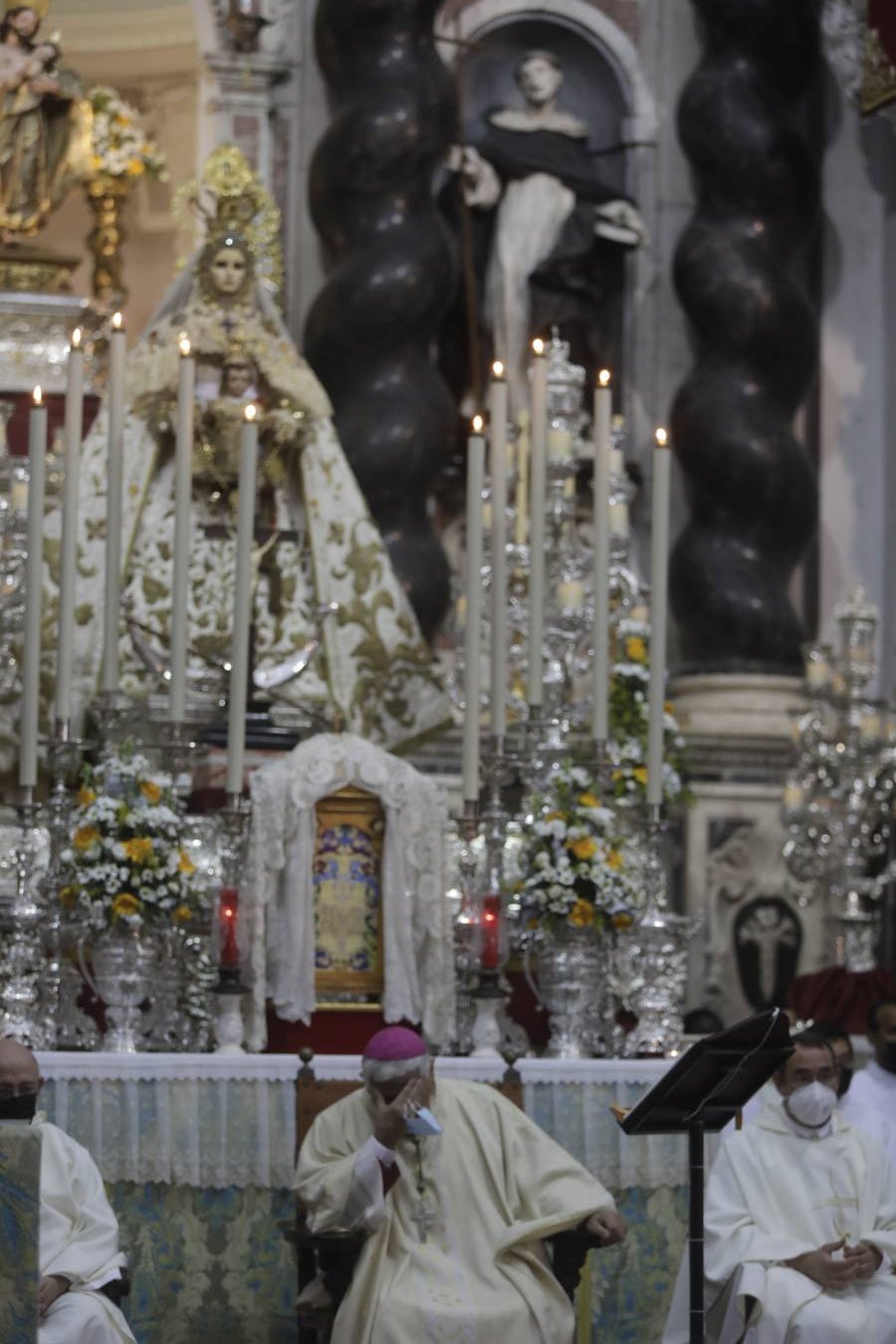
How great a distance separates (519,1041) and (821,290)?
5891mm

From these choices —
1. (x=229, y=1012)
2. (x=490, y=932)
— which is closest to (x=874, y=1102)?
(x=490, y=932)

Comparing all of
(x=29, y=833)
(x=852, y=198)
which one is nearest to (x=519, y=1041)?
(x=29, y=833)

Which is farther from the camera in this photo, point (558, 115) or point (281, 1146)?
point (558, 115)

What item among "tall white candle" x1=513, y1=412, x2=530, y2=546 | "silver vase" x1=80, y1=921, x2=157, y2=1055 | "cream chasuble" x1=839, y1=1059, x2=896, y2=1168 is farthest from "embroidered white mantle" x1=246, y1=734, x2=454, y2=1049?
"tall white candle" x1=513, y1=412, x2=530, y2=546

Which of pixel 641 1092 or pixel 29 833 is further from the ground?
pixel 29 833

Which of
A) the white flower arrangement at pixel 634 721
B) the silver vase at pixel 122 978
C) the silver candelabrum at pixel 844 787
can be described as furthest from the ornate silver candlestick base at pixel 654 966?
the silver candelabrum at pixel 844 787

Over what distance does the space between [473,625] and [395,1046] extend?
1.59 m

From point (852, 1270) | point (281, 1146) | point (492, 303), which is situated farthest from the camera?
point (492, 303)

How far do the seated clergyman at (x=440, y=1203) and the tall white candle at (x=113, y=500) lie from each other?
5.20 ft

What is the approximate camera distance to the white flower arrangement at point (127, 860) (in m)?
8.12

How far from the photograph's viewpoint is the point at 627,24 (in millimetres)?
13680

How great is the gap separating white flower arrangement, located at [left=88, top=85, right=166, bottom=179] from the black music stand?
741cm

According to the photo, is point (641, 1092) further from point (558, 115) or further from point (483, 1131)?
point (558, 115)

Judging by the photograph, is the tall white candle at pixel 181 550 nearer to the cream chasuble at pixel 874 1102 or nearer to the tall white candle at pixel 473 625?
the tall white candle at pixel 473 625
